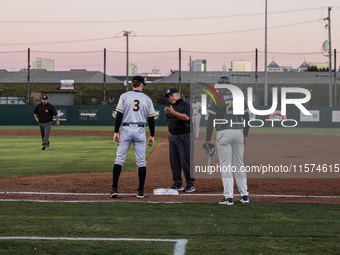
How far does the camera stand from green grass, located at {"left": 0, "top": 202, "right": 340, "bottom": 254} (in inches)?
175

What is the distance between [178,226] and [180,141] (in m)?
2.95

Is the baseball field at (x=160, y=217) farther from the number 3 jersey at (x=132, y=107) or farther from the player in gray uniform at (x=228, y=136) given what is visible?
the number 3 jersey at (x=132, y=107)

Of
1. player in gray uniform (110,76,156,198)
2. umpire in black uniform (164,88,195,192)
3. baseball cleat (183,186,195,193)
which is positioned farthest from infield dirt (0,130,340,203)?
player in gray uniform (110,76,156,198)

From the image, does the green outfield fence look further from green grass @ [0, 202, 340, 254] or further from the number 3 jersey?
green grass @ [0, 202, 340, 254]

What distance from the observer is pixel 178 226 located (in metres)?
5.38

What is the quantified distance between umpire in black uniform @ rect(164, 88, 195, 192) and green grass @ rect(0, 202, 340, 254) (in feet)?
4.77

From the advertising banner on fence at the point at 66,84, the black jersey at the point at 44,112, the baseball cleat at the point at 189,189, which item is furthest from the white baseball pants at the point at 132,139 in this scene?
the advertising banner on fence at the point at 66,84

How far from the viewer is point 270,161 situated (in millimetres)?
13719

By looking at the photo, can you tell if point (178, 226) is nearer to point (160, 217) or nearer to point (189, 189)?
point (160, 217)

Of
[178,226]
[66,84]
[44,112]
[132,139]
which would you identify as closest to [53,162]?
[44,112]

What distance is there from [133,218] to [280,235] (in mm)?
1897

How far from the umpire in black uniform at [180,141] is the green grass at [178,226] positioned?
1.45 metres

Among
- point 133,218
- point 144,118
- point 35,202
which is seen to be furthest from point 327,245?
point 35,202

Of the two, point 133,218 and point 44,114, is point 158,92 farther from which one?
point 133,218
